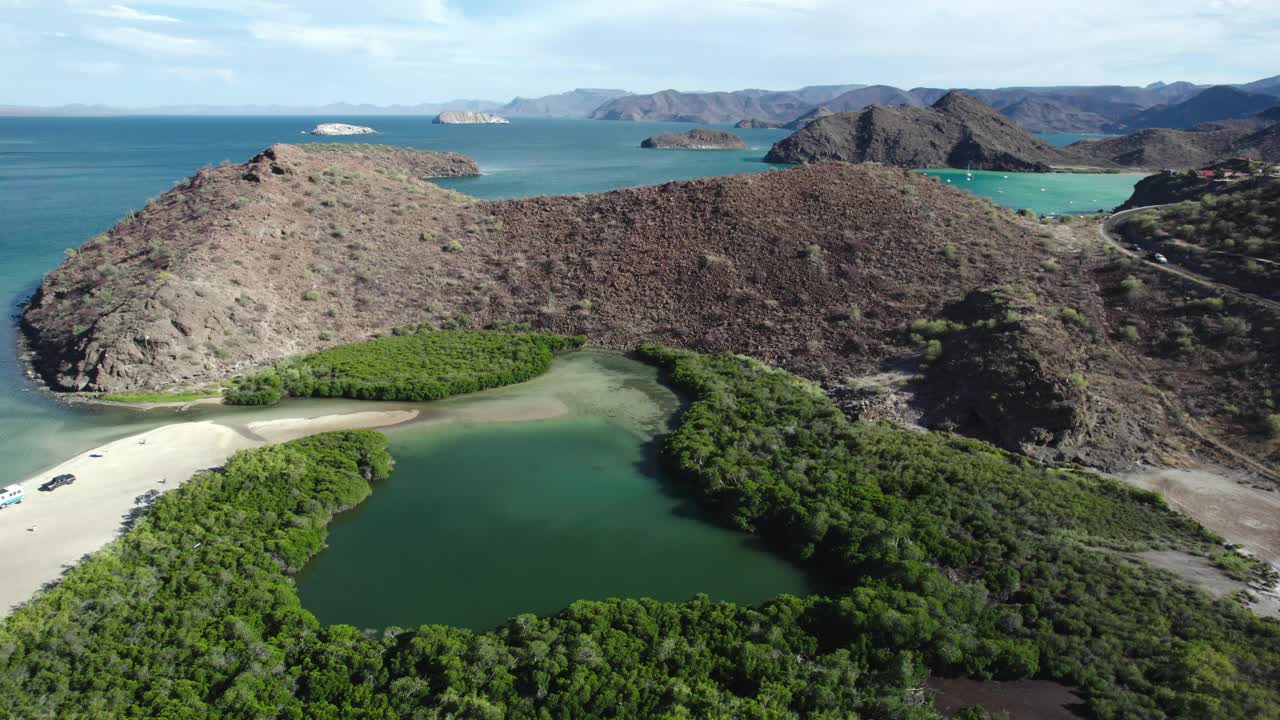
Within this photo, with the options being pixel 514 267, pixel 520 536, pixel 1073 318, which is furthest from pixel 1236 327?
pixel 514 267

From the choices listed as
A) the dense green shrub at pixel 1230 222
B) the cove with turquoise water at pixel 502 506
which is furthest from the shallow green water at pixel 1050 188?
the cove with turquoise water at pixel 502 506

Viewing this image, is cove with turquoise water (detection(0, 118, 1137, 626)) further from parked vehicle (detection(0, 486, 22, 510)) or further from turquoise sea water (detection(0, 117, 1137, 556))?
parked vehicle (detection(0, 486, 22, 510))

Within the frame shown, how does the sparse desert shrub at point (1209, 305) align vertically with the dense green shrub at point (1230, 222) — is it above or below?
below

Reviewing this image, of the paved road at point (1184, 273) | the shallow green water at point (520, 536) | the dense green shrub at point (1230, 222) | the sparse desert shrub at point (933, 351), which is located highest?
the dense green shrub at point (1230, 222)

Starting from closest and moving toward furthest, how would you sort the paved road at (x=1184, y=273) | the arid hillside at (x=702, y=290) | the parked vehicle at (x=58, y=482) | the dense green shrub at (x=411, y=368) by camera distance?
the parked vehicle at (x=58, y=482), the arid hillside at (x=702, y=290), the dense green shrub at (x=411, y=368), the paved road at (x=1184, y=273)

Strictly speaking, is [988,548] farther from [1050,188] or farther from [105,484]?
[1050,188]

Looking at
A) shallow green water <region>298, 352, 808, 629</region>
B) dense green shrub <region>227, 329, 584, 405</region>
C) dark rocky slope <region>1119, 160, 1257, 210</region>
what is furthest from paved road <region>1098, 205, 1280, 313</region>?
dense green shrub <region>227, 329, 584, 405</region>

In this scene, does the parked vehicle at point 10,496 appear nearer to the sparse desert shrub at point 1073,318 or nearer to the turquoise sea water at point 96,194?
the turquoise sea water at point 96,194
